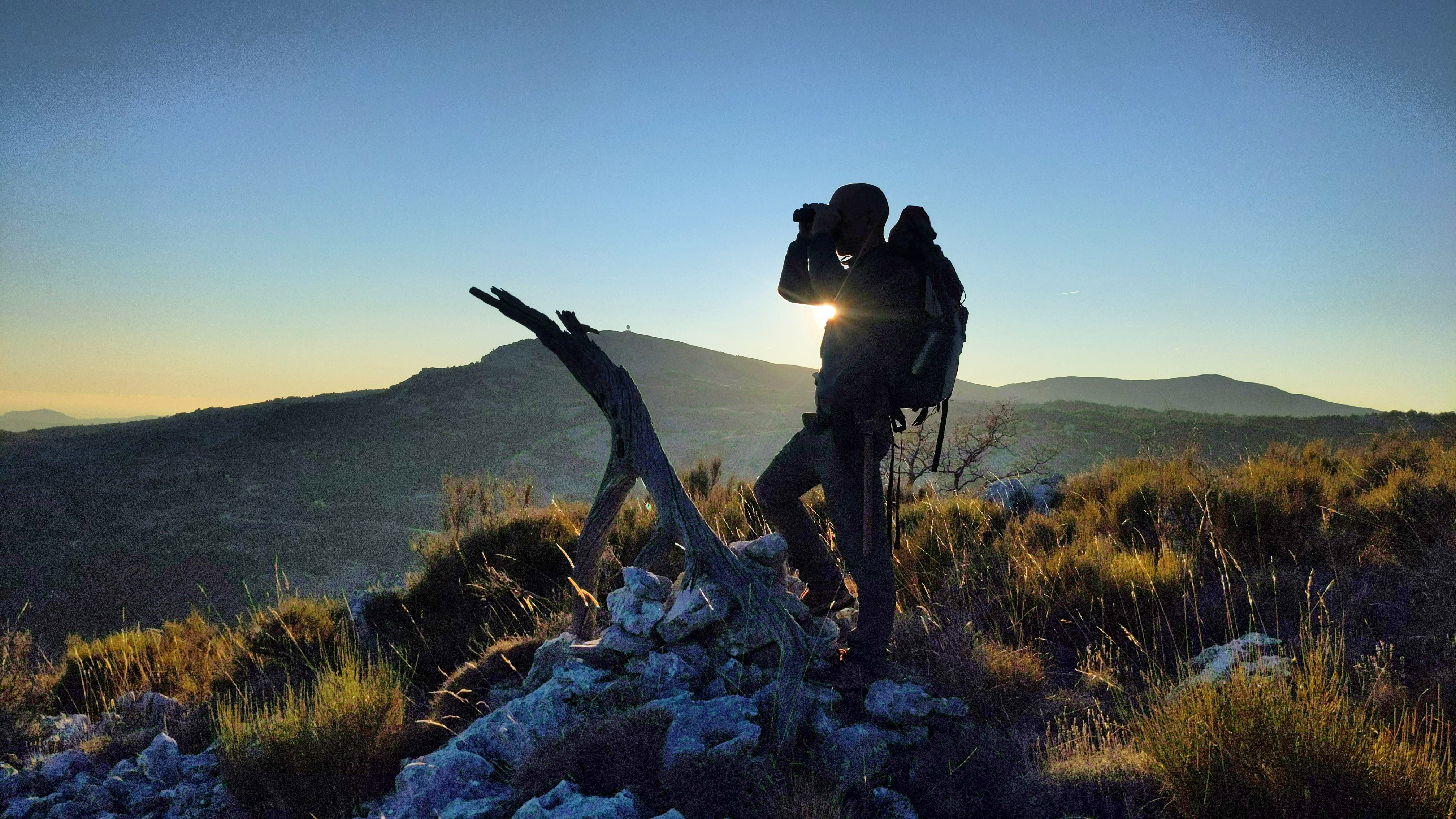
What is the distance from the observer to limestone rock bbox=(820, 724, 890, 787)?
2.69 m

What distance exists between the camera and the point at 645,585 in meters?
3.91

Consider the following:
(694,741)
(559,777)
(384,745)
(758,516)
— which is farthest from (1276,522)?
(384,745)

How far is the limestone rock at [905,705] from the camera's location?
122 inches

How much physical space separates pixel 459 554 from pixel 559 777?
19.0 ft

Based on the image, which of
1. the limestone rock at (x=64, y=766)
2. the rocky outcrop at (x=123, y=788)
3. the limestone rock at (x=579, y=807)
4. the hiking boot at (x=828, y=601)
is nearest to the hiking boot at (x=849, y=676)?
the hiking boot at (x=828, y=601)

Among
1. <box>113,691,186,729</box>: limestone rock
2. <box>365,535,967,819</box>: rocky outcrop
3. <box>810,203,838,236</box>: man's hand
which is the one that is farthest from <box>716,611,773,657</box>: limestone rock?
<box>113,691,186,729</box>: limestone rock

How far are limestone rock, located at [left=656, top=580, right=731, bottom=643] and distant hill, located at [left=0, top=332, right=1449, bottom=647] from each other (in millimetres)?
5514

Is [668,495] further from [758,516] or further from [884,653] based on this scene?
[758,516]

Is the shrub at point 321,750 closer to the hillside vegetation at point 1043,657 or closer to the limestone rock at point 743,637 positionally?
the hillside vegetation at point 1043,657

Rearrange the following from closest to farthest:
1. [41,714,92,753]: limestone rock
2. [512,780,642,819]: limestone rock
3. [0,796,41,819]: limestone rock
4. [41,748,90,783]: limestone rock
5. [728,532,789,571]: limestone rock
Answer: [512,780,642,819]: limestone rock, [0,796,41,819]: limestone rock, [728,532,789,571]: limestone rock, [41,748,90,783]: limestone rock, [41,714,92,753]: limestone rock

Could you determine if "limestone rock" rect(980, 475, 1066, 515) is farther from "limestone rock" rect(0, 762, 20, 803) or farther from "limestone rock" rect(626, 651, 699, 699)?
"limestone rock" rect(0, 762, 20, 803)

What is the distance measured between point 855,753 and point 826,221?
90.3 inches

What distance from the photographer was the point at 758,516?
817 cm

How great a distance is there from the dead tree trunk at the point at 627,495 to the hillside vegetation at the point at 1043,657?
488 millimetres
